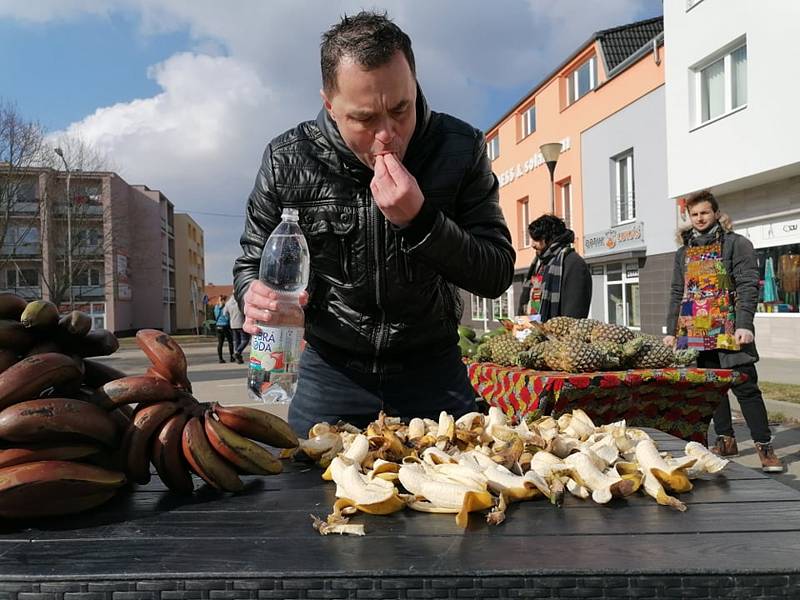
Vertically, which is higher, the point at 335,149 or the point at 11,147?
the point at 11,147

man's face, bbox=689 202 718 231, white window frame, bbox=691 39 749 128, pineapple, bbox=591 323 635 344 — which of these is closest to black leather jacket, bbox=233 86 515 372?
pineapple, bbox=591 323 635 344

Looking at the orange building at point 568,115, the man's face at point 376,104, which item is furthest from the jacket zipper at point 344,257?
the orange building at point 568,115

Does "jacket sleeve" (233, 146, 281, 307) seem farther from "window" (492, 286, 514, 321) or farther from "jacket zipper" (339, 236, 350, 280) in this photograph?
"window" (492, 286, 514, 321)

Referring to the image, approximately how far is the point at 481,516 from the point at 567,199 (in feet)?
71.8

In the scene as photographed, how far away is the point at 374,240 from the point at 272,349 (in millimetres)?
496

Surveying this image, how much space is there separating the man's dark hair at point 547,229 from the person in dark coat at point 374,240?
348 centimetres

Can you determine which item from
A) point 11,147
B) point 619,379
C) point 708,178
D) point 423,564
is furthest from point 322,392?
point 11,147

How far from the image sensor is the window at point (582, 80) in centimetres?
1988

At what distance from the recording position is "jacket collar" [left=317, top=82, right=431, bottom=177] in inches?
83.9

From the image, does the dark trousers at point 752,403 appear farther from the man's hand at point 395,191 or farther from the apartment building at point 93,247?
the apartment building at point 93,247

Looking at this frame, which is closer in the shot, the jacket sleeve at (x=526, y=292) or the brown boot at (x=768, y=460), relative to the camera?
the brown boot at (x=768, y=460)

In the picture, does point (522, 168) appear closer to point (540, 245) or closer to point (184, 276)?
point (540, 245)

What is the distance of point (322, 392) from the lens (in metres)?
2.45

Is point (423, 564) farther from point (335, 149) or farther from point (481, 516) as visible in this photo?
point (335, 149)
